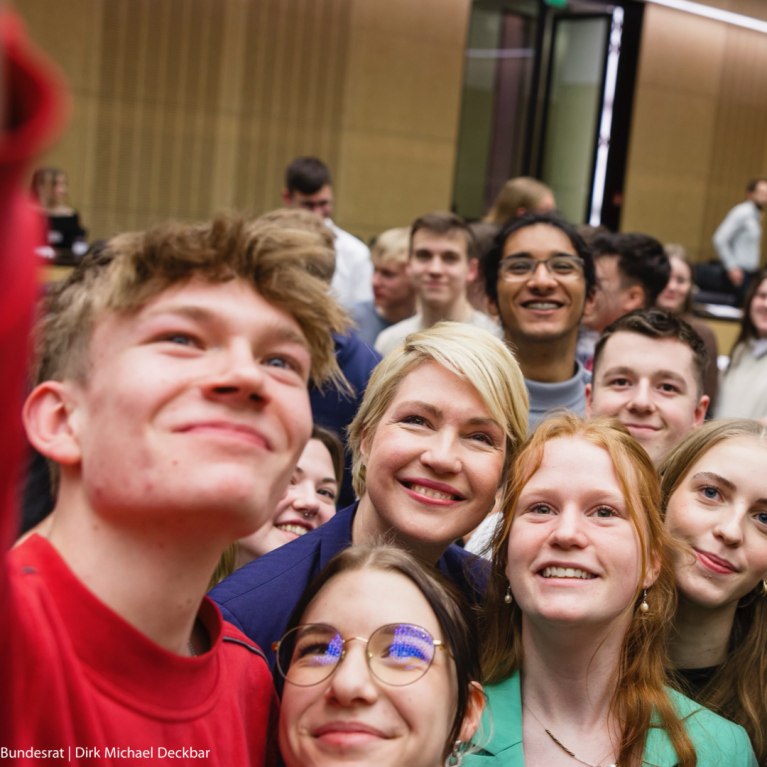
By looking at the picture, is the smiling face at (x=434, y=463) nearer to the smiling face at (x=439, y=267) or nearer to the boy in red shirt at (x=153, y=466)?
the boy in red shirt at (x=153, y=466)

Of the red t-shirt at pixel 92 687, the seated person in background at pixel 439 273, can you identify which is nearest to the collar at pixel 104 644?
the red t-shirt at pixel 92 687

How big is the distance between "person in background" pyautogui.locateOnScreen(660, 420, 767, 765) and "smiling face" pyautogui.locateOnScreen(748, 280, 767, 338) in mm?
2581

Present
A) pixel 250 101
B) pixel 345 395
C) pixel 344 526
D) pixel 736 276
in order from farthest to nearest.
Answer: pixel 736 276, pixel 250 101, pixel 345 395, pixel 344 526

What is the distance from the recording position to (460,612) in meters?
1.61

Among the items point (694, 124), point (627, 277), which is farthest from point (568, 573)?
point (694, 124)

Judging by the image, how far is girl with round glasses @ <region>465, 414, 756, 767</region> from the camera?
174cm

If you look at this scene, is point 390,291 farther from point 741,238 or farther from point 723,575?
point 741,238

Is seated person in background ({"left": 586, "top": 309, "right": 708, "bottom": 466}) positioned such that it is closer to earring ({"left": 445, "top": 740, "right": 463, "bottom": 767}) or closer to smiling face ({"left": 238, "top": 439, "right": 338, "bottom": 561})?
smiling face ({"left": 238, "top": 439, "right": 338, "bottom": 561})

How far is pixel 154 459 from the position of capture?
1.02 meters

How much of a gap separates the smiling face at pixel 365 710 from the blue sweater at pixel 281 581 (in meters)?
0.29

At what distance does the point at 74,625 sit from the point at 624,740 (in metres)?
1.16

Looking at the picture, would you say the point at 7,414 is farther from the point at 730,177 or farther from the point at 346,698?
the point at 730,177

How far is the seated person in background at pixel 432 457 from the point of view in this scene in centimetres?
191

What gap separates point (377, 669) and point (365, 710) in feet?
0.21
